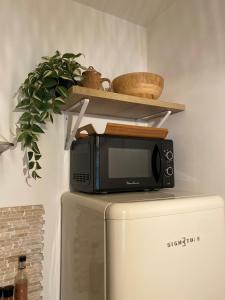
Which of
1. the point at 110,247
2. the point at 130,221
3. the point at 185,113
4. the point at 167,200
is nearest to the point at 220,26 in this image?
the point at 185,113

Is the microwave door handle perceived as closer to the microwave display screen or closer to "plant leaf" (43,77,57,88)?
the microwave display screen

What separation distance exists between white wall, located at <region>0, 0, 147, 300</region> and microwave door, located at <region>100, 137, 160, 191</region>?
34cm

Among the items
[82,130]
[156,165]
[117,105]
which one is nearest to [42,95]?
[82,130]

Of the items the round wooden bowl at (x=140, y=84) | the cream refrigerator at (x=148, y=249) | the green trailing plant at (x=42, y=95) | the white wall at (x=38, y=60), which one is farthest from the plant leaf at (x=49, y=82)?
the cream refrigerator at (x=148, y=249)

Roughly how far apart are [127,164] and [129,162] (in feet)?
0.05

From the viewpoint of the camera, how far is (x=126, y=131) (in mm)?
1188

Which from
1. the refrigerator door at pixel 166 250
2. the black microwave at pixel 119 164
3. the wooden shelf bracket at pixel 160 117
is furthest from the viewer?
the wooden shelf bracket at pixel 160 117

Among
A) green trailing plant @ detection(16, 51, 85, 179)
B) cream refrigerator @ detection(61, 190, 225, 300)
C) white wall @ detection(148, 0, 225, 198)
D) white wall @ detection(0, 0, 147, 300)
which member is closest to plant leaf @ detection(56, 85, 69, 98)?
green trailing plant @ detection(16, 51, 85, 179)

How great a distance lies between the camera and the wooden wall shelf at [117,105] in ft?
3.69

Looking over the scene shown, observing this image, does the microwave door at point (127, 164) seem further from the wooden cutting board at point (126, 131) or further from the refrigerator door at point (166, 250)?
the refrigerator door at point (166, 250)

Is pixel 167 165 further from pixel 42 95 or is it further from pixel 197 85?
pixel 42 95

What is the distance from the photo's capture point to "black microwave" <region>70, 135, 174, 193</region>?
109 cm

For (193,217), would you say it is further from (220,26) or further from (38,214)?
(220,26)

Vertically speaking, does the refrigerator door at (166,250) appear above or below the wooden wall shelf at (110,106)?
below
